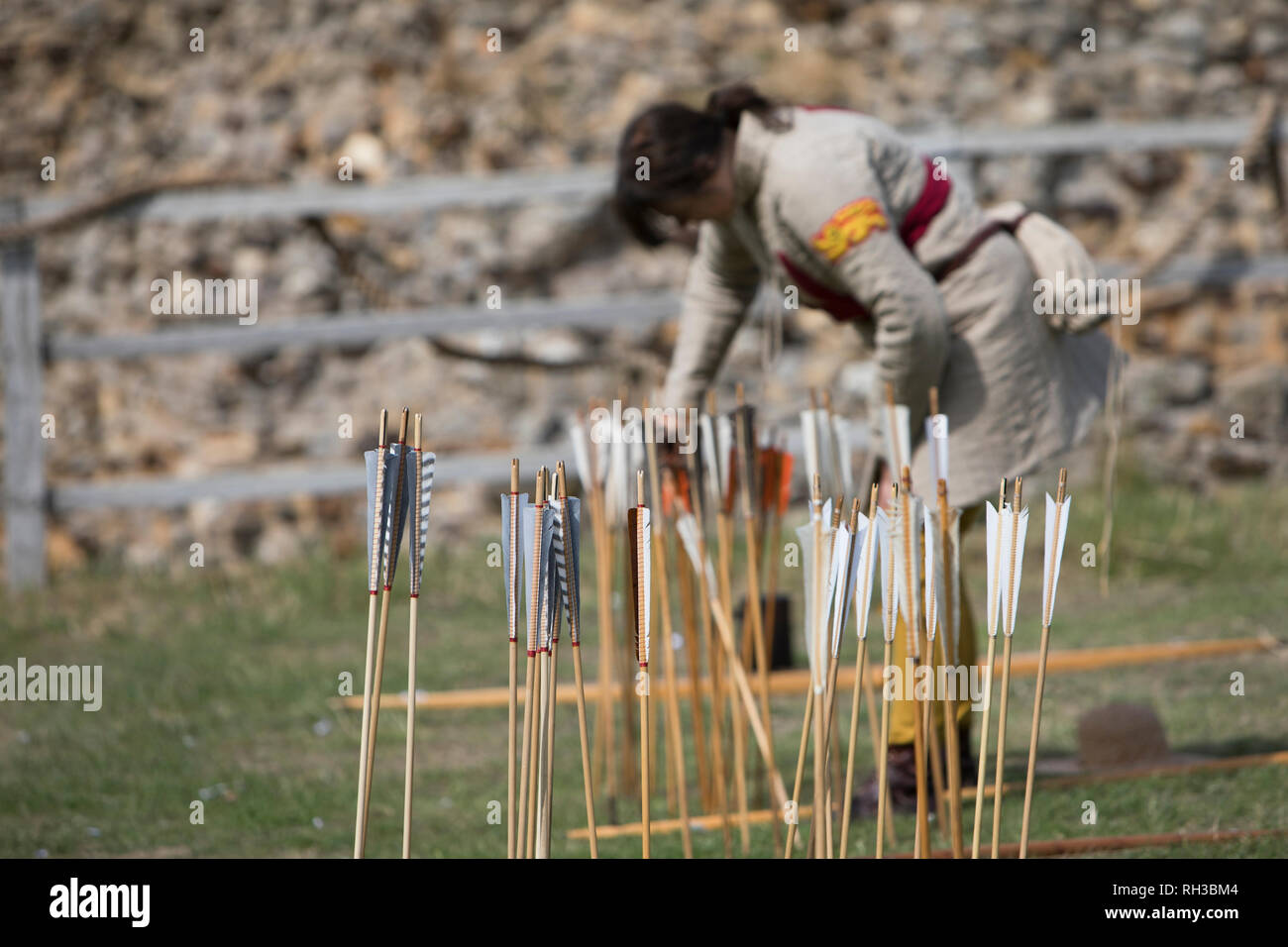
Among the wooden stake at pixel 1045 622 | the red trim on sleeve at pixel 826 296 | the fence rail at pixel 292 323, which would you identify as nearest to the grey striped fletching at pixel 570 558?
the wooden stake at pixel 1045 622

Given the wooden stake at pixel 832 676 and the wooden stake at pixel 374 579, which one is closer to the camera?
the wooden stake at pixel 374 579

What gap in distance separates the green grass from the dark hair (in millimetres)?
1123

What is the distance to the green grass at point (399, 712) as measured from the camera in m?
2.54

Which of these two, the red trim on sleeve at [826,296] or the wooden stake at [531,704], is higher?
the red trim on sleeve at [826,296]

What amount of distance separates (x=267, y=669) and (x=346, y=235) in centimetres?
312

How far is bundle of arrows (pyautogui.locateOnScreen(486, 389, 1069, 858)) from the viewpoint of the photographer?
1.61 meters

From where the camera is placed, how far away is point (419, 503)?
65.2 inches

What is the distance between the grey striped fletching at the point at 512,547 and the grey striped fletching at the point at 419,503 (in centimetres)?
10

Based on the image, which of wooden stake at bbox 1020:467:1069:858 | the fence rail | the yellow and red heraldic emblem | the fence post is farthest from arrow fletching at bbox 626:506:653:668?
the fence post

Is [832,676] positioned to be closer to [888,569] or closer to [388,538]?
[888,569]

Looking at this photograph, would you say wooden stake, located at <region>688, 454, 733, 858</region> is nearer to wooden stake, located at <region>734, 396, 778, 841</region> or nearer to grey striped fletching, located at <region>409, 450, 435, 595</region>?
wooden stake, located at <region>734, 396, 778, 841</region>

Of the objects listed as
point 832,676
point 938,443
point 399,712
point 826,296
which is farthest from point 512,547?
point 399,712

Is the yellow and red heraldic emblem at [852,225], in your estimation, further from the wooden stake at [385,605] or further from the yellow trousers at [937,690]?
the wooden stake at [385,605]
